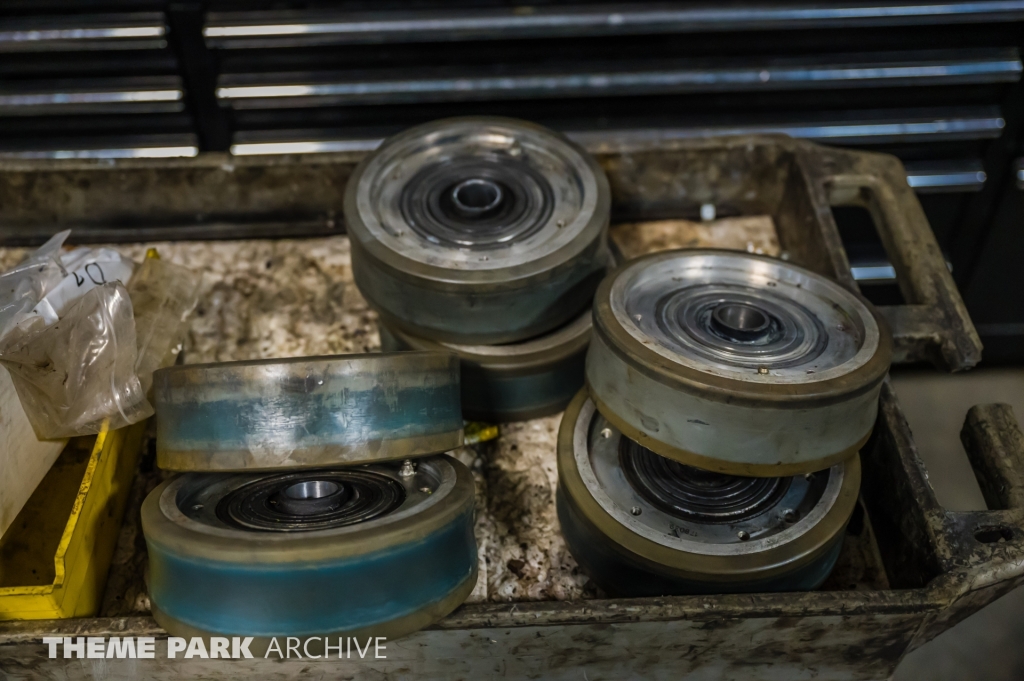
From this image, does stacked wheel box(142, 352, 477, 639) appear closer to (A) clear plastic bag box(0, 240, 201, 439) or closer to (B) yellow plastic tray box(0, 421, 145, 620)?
(B) yellow plastic tray box(0, 421, 145, 620)

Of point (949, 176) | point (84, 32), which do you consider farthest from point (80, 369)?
point (949, 176)

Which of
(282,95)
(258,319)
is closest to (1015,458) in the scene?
(258,319)

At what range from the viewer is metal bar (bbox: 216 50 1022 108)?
10.2 ft

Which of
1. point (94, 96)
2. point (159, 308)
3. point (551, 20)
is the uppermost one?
point (551, 20)

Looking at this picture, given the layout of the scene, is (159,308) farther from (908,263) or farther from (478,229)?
(908,263)

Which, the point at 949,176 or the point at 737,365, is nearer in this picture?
the point at 737,365

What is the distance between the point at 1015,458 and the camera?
186cm

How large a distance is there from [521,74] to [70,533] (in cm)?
208

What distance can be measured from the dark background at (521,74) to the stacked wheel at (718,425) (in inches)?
54.1

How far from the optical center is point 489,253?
2.05 metres

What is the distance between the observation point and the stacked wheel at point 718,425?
1.60m

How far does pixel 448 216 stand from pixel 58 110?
176 cm

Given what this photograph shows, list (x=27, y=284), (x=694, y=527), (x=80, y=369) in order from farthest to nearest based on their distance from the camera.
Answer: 1. (x=27, y=284)
2. (x=80, y=369)
3. (x=694, y=527)

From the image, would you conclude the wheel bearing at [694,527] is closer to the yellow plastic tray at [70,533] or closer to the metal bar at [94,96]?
the yellow plastic tray at [70,533]
